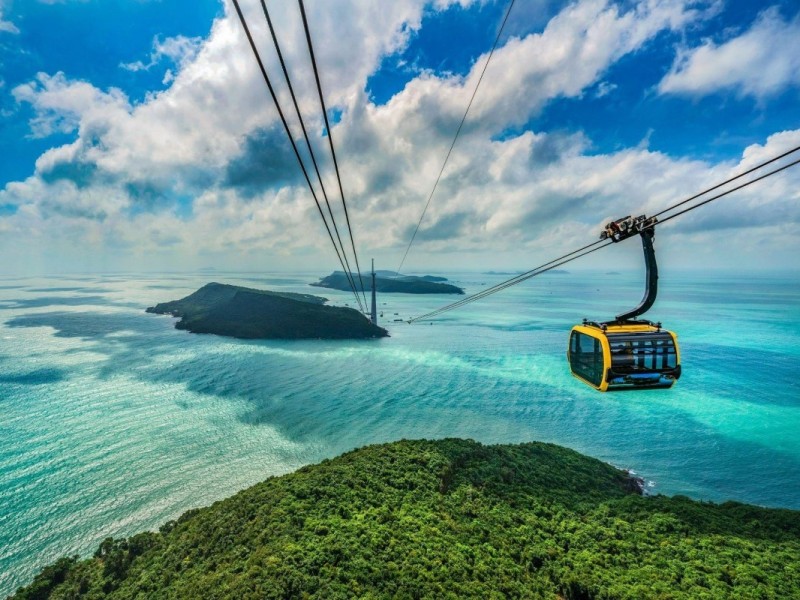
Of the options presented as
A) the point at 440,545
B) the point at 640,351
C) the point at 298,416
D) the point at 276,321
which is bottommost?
the point at 298,416

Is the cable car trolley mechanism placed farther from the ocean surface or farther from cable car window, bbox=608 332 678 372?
the ocean surface

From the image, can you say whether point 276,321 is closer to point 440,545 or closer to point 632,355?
point 440,545

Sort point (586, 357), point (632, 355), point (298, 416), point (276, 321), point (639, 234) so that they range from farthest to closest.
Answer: point (276, 321)
point (298, 416)
point (586, 357)
point (632, 355)
point (639, 234)

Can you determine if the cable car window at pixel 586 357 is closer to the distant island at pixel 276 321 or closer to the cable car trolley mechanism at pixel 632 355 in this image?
the cable car trolley mechanism at pixel 632 355

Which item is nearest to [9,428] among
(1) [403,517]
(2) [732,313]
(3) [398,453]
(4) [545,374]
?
(3) [398,453]

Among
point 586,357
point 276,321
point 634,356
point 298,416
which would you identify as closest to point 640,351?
point 634,356

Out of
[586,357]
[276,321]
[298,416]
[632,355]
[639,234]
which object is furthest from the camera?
[276,321]

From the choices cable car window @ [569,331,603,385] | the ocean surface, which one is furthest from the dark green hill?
cable car window @ [569,331,603,385]
